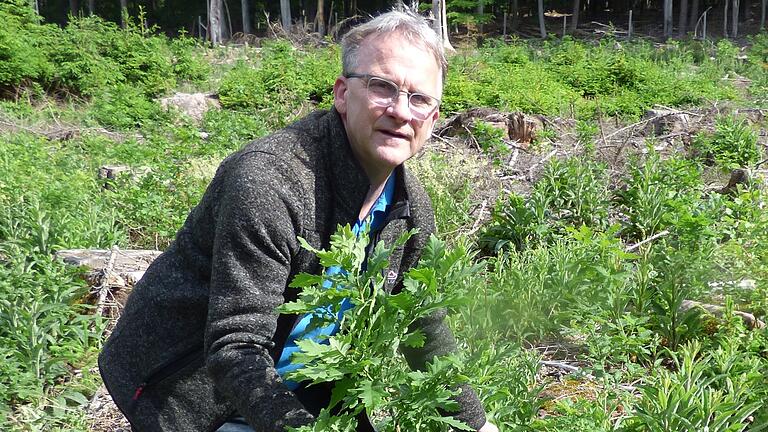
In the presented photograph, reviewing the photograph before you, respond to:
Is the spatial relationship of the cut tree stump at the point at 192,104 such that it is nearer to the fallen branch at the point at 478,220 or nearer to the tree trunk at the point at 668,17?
the fallen branch at the point at 478,220

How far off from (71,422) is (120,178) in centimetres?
351

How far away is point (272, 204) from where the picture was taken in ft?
6.29

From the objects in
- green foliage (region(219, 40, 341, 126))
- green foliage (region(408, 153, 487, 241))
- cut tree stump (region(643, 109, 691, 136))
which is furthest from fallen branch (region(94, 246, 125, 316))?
green foliage (region(219, 40, 341, 126))

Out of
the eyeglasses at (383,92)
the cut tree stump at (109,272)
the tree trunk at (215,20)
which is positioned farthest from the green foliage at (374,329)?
the tree trunk at (215,20)

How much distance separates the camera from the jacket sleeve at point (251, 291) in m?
1.83

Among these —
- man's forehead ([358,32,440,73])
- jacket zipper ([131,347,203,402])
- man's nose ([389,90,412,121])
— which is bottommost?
jacket zipper ([131,347,203,402])

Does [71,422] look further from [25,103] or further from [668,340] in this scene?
[25,103]

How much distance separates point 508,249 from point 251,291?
3.63 meters

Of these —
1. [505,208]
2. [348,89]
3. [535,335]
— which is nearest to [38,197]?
[505,208]

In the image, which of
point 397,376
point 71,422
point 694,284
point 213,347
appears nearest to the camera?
point 397,376

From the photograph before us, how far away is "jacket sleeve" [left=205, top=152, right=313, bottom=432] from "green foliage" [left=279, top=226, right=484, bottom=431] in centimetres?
20

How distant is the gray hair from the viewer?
209 cm

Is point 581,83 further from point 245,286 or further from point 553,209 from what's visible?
point 245,286

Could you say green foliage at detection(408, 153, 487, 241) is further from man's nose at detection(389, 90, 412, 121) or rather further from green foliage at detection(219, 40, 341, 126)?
green foliage at detection(219, 40, 341, 126)
